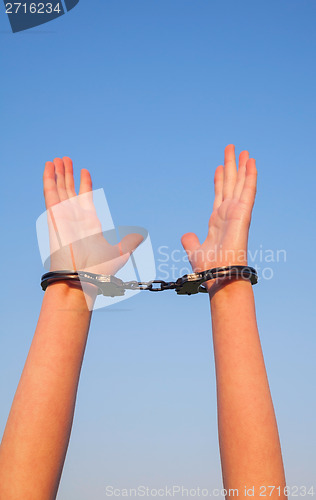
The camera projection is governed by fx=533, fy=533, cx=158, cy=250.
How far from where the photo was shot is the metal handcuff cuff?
11.4 ft

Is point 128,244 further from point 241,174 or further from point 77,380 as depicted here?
point 77,380

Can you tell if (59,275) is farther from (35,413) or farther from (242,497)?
(242,497)

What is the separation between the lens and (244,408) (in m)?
2.85

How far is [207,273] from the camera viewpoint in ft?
11.8

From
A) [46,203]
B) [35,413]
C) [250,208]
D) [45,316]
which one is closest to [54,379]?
[35,413]

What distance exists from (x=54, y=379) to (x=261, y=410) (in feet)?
3.76

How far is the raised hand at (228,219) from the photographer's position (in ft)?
11.9

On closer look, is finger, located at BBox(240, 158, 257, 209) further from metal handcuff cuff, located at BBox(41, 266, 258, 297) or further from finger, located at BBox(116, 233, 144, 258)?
finger, located at BBox(116, 233, 144, 258)

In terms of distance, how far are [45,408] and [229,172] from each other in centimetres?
223

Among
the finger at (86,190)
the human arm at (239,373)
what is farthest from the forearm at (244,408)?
the finger at (86,190)

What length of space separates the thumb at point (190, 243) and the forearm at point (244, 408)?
2.76 feet

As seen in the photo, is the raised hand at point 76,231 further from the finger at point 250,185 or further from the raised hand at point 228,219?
the finger at point 250,185

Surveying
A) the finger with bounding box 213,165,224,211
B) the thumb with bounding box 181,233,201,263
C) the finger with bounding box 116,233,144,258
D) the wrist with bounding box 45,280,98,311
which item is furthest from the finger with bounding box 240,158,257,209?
the wrist with bounding box 45,280,98,311

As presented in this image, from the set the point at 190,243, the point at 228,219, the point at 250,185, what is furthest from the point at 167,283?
the point at 250,185
